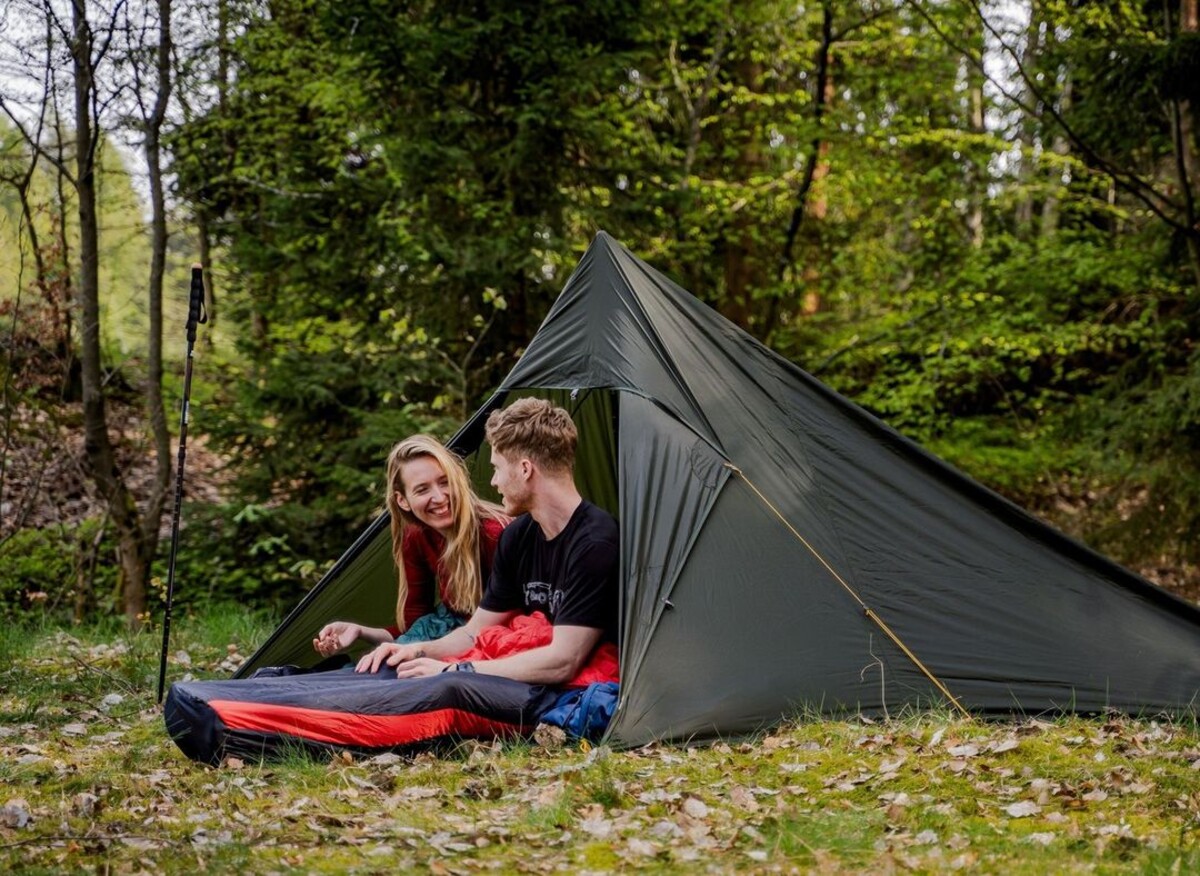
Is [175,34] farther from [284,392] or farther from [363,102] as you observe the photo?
[284,392]

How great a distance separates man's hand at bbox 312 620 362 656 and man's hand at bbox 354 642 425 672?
227 mm

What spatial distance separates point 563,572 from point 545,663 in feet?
1.18

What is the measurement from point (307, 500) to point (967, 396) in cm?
634

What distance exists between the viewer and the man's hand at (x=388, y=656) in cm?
435

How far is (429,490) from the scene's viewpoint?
4746 millimetres

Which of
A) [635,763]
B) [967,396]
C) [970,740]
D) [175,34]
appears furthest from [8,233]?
[967,396]

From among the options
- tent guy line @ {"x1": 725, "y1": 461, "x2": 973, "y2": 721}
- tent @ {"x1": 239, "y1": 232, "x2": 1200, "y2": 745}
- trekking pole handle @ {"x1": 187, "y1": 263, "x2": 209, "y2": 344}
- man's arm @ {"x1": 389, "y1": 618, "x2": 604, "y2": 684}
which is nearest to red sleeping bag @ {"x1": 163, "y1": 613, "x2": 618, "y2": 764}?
man's arm @ {"x1": 389, "y1": 618, "x2": 604, "y2": 684}

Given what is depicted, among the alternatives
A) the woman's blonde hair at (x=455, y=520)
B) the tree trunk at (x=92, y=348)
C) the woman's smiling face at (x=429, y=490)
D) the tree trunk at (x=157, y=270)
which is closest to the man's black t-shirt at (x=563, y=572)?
the woman's blonde hair at (x=455, y=520)

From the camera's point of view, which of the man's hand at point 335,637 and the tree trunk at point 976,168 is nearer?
the man's hand at point 335,637

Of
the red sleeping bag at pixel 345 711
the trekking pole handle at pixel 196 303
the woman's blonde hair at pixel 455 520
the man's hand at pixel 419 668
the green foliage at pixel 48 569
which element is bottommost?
the green foliage at pixel 48 569

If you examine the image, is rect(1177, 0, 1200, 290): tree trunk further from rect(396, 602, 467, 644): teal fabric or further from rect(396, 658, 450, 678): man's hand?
rect(396, 658, 450, 678): man's hand

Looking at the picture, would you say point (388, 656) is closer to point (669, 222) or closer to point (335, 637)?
point (335, 637)

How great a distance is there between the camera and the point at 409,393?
8.91 metres

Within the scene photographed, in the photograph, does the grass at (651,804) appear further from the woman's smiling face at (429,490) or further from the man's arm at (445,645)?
the woman's smiling face at (429,490)
